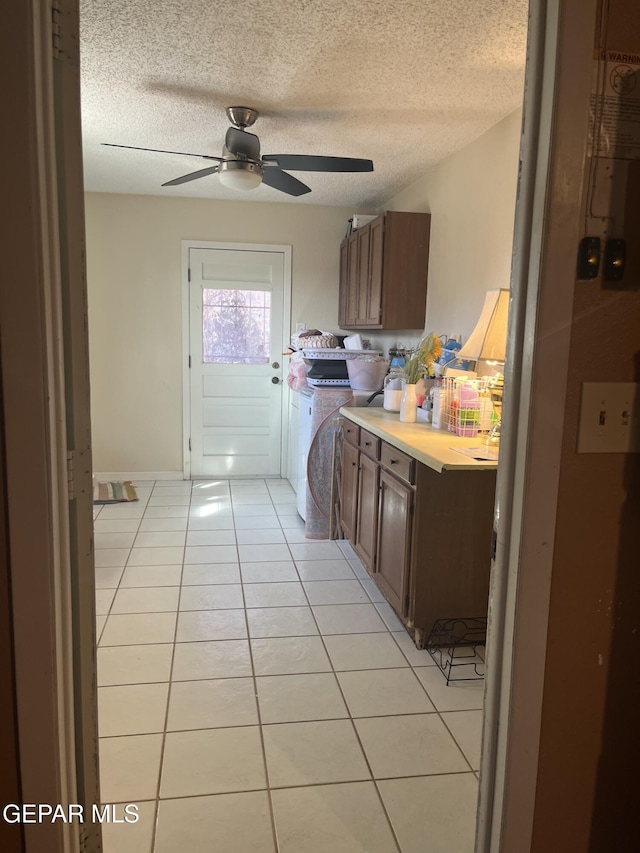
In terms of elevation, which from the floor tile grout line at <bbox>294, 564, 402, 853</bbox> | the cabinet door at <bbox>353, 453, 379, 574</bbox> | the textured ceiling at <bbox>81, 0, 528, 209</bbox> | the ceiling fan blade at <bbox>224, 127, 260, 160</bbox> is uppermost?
the textured ceiling at <bbox>81, 0, 528, 209</bbox>

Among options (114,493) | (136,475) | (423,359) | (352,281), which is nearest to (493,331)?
(423,359)

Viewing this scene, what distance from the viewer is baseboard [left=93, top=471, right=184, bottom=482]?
17.4 feet

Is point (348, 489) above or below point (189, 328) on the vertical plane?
below

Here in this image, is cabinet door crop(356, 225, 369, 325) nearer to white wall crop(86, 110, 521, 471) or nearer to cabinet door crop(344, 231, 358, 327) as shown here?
cabinet door crop(344, 231, 358, 327)

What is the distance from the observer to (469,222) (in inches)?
135

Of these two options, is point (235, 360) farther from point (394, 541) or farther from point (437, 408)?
point (394, 541)

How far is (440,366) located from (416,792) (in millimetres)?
2230

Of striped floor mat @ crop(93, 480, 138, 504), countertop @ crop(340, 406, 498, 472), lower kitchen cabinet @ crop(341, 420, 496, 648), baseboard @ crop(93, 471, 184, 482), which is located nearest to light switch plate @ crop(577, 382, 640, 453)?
countertop @ crop(340, 406, 498, 472)

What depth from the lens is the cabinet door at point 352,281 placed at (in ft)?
15.7

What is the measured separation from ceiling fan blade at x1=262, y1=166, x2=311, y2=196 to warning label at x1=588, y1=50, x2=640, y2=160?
2.46 m

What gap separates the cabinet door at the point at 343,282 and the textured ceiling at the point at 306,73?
1.23m

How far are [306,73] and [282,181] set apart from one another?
82cm

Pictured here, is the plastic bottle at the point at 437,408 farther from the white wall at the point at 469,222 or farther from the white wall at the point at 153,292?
the white wall at the point at 153,292

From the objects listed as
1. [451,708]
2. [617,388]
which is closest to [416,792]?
[451,708]
